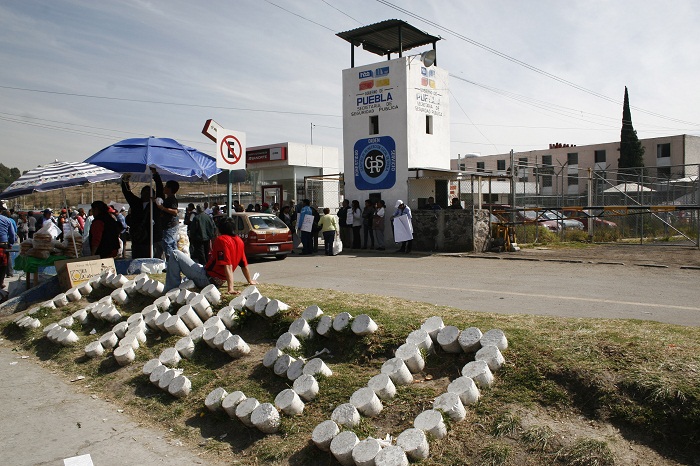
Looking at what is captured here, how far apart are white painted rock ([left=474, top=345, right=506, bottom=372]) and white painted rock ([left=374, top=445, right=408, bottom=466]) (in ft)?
4.01

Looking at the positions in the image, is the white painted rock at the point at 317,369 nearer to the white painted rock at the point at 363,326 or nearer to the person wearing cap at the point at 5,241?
the white painted rock at the point at 363,326

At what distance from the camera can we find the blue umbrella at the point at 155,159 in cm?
1048

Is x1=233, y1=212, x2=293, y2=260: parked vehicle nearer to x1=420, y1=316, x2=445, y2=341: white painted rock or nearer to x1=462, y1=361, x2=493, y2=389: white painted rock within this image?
x1=420, y1=316, x2=445, y2=341: white painted rock

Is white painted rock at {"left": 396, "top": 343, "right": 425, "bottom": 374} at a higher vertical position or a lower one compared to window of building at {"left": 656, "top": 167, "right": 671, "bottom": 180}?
lower

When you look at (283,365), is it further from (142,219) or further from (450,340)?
(142,219)

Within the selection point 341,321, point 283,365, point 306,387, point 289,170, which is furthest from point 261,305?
point 289,170

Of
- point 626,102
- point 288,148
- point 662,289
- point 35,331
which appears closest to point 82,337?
point 35,331

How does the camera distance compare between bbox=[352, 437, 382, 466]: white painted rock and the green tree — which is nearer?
bbox=[352, 437, 382, 466]: white painted rock

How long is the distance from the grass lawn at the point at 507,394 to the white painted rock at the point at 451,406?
0.18 ft

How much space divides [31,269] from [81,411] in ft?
21.3

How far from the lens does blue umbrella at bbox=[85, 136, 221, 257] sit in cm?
1048

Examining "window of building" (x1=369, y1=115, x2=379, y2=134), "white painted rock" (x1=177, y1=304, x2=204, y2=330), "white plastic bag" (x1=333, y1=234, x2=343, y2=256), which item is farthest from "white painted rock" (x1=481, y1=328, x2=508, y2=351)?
"window of building" (x1=369, y1=115, x2=379, y2=134)

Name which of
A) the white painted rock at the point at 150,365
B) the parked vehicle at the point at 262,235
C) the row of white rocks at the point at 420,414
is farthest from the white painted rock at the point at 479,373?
the parked vehicle at the point at 262,235

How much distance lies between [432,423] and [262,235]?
1355cm
